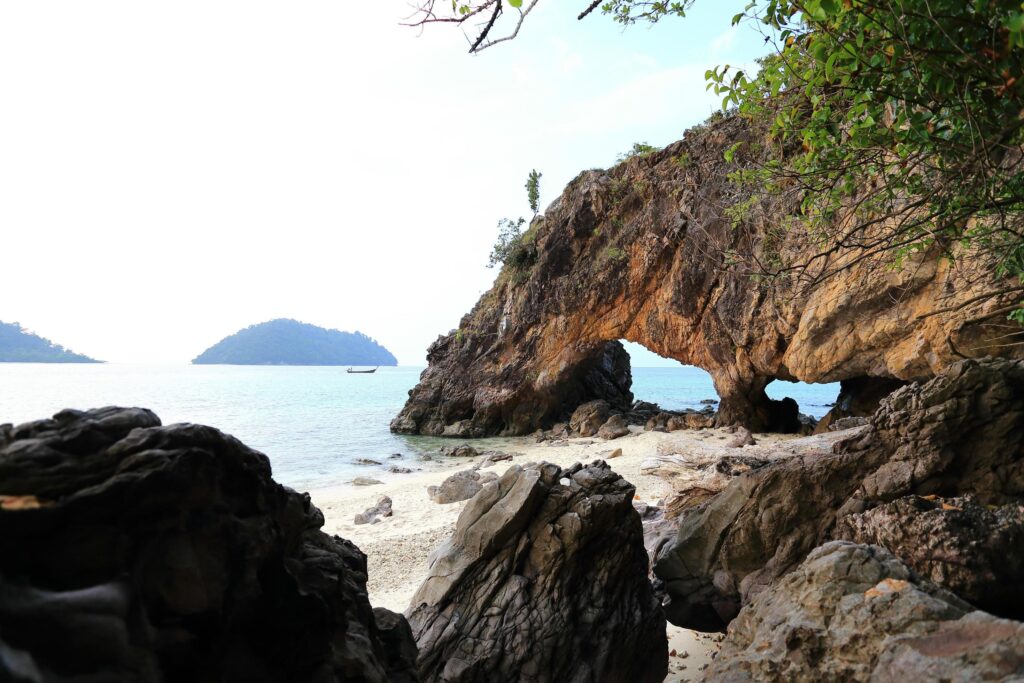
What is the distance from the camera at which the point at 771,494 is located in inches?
214

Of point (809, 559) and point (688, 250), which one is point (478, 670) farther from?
point (688, 250)

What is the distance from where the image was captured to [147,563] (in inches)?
67.9

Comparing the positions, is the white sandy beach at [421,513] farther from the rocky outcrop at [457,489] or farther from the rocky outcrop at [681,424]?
the rocky outcrop at [681,424]

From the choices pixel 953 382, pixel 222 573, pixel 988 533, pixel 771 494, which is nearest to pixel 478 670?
pixel 222 573

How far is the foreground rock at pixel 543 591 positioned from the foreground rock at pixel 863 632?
5.03ft

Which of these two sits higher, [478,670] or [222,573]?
[222,573]

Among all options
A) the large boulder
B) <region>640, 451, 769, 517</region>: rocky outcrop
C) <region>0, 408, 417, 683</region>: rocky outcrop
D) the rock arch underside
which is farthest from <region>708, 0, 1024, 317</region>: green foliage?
the large boulder

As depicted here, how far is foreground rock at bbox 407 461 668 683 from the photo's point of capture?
4.19 m

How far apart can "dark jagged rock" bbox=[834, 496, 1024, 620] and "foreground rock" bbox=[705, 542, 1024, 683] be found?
1454mm

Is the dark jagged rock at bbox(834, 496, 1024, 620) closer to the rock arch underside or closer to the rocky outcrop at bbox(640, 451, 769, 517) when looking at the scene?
the rocky outcrop at bbox(640, 451, 769, 517)

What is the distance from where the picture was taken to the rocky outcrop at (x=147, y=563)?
143 cm

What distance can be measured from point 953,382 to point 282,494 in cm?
624

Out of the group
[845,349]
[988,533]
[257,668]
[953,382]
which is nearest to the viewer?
[257,668]

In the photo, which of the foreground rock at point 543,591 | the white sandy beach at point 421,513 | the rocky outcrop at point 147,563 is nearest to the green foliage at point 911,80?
the foreground rock at point 543,591
